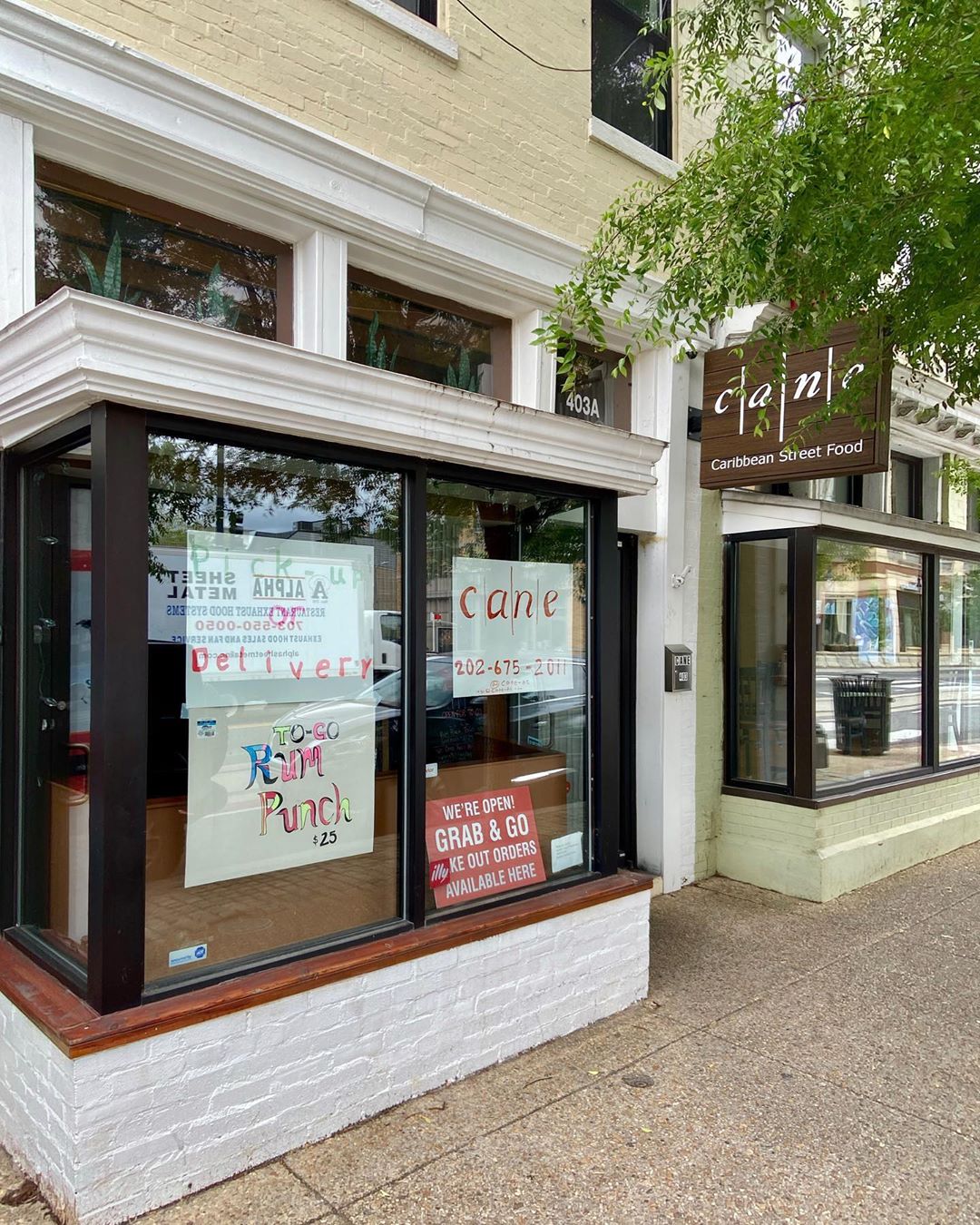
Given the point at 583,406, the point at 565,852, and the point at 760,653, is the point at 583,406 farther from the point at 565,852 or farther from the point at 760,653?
the point at 565,852

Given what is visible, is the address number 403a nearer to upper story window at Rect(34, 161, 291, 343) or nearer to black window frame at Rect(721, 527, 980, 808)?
black window frame at Rect(721, 527, 980, 808)

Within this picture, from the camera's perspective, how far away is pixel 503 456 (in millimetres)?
3838

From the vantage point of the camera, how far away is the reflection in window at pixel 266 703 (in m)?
3.16

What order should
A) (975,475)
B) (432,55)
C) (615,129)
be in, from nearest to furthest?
(432,55)
(615,129)
(975,475)

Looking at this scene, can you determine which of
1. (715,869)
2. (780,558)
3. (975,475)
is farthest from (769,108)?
(975,475)

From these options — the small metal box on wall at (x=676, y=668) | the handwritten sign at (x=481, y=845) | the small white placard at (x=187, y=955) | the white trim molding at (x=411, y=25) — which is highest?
the white trim molding at (x=411, y=25)

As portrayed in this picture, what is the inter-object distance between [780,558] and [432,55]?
4046 mm

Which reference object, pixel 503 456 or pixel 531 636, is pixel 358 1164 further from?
pixel 503 456

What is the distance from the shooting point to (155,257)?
13.3 feet

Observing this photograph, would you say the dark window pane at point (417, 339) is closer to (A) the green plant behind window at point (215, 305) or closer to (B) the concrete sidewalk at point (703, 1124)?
(A) the green plant behind window at point (215, 305)

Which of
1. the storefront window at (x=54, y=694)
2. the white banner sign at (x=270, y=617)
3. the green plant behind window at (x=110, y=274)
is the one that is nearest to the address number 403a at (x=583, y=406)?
the white banner sign at (x=270, y=617)

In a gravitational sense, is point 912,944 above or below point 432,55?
below

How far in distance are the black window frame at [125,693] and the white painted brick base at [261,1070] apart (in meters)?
0.18

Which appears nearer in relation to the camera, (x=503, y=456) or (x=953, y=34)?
(x=953, y=34)
